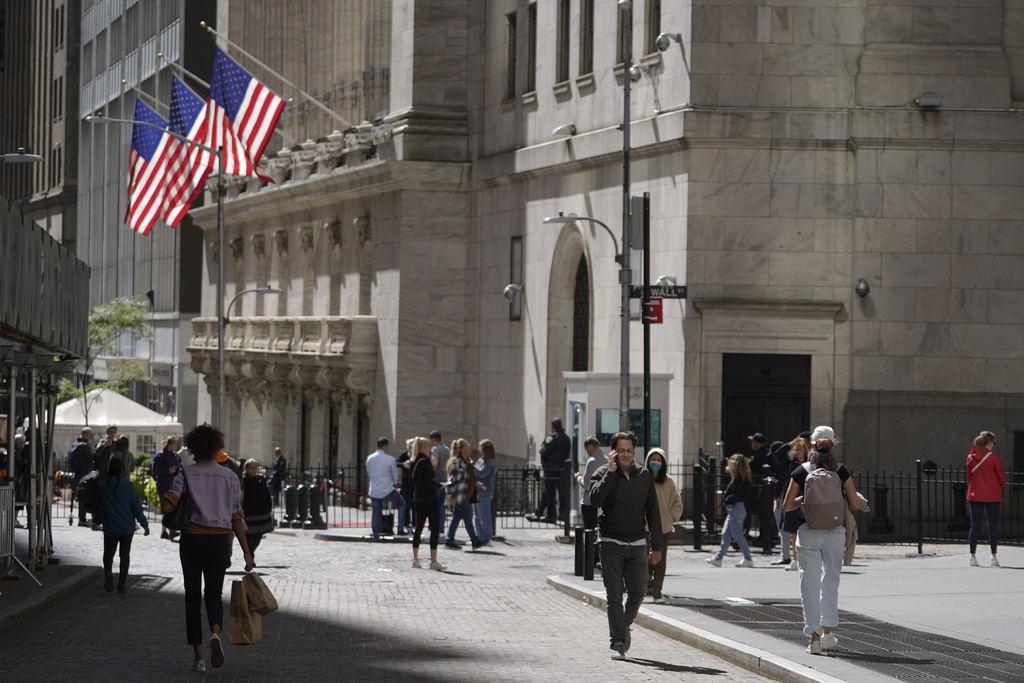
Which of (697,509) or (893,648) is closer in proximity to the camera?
(893,648)

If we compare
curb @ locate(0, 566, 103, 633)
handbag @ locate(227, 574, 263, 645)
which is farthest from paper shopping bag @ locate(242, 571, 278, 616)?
curb @ locate(0, 566, 103, 633)

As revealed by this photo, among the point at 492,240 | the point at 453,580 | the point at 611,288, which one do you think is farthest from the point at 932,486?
the point at 492,240

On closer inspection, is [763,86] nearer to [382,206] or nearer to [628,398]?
[628,398]

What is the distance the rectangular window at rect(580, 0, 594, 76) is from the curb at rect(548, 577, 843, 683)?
17930 mm

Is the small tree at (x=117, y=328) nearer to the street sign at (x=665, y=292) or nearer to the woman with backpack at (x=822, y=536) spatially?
the street sign at (x=665, y=292)

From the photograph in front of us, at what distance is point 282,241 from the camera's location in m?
49.4

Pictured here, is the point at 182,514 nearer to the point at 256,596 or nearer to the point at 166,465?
the point at 256,596

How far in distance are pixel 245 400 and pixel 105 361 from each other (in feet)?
81.6

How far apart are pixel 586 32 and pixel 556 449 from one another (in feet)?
30.8

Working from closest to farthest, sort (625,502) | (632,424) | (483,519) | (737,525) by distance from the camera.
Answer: (625,502)
(737,525)
(483,519)
(632,424)

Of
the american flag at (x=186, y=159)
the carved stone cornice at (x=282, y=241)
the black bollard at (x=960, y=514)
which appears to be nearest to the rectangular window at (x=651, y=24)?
the black bollard at (x=960, y=514)

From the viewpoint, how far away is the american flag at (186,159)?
40625 millimetres

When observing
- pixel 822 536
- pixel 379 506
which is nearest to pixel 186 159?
pixel 379 506

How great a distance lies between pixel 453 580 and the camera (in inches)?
845
